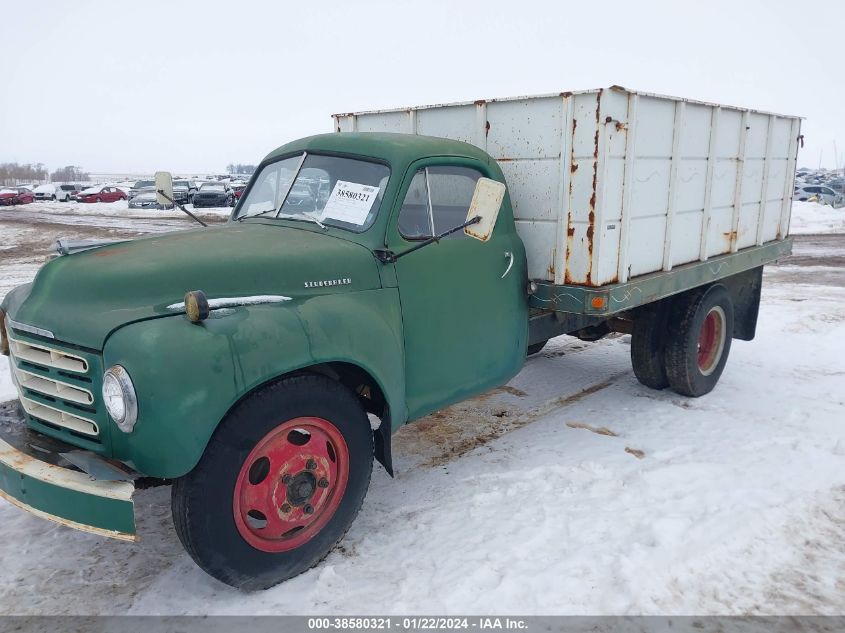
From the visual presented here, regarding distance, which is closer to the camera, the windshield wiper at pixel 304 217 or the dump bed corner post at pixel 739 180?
the windshield wiper at pixel 304 217

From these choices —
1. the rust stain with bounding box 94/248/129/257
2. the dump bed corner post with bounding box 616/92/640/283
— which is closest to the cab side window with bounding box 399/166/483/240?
the dump bed corner post with bounding box 616/92/640/283

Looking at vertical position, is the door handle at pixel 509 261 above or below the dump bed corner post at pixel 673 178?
below

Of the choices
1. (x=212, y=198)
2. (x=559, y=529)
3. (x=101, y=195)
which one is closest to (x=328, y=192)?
(x=559, y=529)

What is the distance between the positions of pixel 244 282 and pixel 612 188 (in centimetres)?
256

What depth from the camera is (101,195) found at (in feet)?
130

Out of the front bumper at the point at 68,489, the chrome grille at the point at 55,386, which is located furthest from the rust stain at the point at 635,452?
the chrome grille at the point at 55,386

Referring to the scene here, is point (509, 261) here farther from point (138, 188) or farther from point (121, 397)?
point (138, 188)

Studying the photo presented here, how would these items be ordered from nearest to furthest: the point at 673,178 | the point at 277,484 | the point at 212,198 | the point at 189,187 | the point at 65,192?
the point at 277,484 < the point at 673,178 < the point at 212,198 < the point at 189,187 < the point at 65,192

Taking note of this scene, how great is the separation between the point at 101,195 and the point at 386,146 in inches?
1599

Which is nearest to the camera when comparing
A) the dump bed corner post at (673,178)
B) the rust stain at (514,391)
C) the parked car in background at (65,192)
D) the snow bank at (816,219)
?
the dump bed corner post at (673,178)

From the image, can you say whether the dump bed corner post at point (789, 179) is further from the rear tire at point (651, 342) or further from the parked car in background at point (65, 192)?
the parked car in background at point (65, 192)

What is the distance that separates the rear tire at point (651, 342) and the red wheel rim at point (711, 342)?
0.52 meters

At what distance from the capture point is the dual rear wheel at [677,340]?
5.92 metres

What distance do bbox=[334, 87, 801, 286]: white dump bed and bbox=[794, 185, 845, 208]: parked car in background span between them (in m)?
30.9
